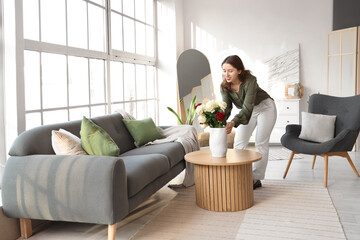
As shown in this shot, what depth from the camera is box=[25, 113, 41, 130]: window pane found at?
341cm

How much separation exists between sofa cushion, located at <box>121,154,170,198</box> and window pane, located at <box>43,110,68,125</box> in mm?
926

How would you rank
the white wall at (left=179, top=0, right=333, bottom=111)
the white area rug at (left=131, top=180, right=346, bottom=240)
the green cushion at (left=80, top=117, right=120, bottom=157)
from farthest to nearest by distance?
the white wall at (left=179, top=0, right=333, bottom=111) < the green cushion at (left=80, top=117, right=120, bottom=157) < the white area rug at (left=131, top=180, right=346, bottom=240)

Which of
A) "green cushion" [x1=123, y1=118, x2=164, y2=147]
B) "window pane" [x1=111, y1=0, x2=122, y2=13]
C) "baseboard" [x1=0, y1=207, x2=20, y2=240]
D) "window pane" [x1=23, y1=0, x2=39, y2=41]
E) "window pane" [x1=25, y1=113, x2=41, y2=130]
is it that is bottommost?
"baseboard" [x1=0, y1=207, x2=20, y2=240]

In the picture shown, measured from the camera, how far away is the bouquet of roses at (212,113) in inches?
132

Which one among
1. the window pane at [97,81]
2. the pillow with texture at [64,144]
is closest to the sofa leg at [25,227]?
the pillow with texture at [64,144]

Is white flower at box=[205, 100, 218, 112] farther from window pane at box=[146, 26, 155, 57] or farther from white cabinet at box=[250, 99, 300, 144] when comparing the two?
white cabinet at box=[250, 99, 300, 144]

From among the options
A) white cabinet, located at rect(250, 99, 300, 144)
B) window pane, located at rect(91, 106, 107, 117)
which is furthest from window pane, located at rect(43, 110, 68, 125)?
white cabinet, located at rect(250, 99, 300, 144)

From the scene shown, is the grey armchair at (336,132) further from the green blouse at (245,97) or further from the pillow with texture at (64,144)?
the pillow with texture at (64,144)

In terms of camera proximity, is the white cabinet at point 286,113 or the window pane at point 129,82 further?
the white cabinet at point 286,113

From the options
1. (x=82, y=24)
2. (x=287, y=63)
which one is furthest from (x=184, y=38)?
(x=82, y=24)

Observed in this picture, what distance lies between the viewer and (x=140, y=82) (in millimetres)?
6027

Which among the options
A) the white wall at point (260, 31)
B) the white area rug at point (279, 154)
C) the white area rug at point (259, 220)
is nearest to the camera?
the white area rug at point (259, 220)

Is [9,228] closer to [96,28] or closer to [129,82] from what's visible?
[96,28]

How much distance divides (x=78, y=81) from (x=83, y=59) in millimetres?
279
